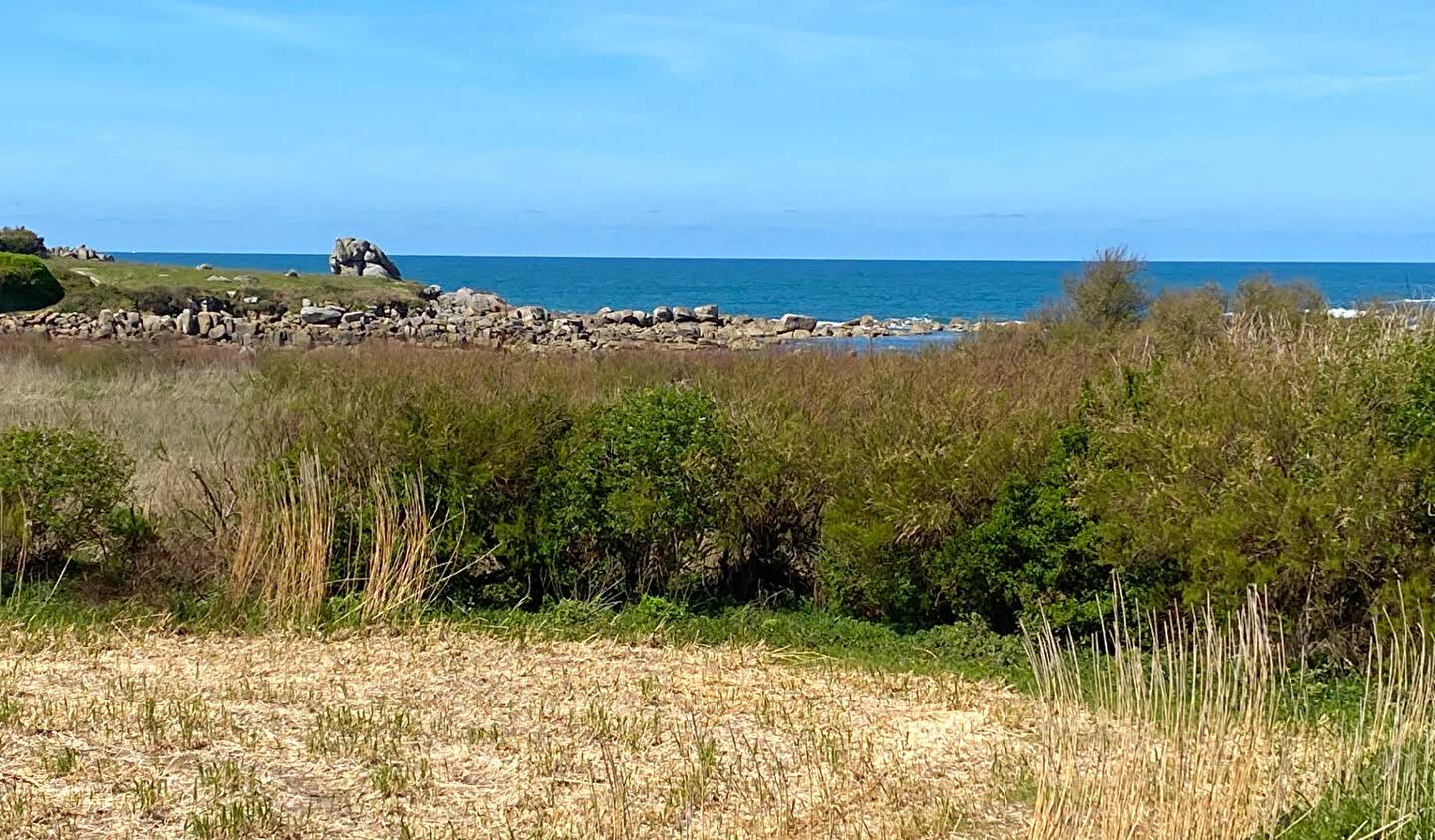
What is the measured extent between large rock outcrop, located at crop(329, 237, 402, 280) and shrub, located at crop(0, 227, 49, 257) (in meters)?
13.3

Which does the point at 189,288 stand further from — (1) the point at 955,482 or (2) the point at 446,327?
(1) the point at 955,482

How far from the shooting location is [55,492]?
9914 millimetres

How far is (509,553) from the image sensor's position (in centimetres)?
1012

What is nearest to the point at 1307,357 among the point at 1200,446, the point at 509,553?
the point at 1200,446

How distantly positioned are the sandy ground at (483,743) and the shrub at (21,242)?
54031 mm

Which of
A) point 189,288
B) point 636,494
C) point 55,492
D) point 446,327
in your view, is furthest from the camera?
point 189,288

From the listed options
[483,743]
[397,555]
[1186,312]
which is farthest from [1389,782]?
[1186,312]

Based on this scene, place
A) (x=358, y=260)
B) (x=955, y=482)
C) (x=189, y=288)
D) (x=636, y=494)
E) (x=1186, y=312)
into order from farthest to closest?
(x=358, y=260), (x=189, y=288), (x=1186, y=312), (x=636, y=494), (x=955, y=482)

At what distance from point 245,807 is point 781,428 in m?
5.83

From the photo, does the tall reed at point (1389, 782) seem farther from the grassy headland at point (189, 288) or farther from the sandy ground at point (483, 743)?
the grassy headland at point (189, 288)

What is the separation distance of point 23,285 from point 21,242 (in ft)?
70.2

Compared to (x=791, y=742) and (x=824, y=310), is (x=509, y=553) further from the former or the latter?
(x=824, y=310)

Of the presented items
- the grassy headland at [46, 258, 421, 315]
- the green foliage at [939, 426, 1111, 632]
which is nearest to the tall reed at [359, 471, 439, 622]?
the green foliage at [939, 426, 1111, 632]

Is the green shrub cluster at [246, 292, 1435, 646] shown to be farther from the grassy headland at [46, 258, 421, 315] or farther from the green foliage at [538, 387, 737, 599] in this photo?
the grassy headland at [46, 258, 421, 315]
